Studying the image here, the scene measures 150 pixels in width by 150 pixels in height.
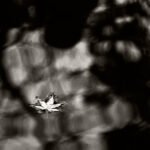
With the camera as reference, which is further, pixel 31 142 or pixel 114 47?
pixel 114 47

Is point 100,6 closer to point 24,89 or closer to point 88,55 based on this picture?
point 88,55

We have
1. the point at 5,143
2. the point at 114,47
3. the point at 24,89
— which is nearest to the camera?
the point at 5,143

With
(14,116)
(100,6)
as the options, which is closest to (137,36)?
(100,6)

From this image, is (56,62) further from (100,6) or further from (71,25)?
(100,6)

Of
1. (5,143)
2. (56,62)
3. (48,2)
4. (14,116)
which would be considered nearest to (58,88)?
(56,62)

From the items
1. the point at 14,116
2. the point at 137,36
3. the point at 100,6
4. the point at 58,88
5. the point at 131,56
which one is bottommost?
the point at 14,116

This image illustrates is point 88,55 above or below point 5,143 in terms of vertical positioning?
above

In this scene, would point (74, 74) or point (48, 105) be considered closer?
point (48, 105)

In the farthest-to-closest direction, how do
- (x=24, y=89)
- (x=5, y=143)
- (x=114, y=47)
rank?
(x=114, y=47) → (x=24, y=89) → (x=5, y=143)

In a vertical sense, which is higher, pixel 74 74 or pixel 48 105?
pixel 74 74

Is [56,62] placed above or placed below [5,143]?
above
